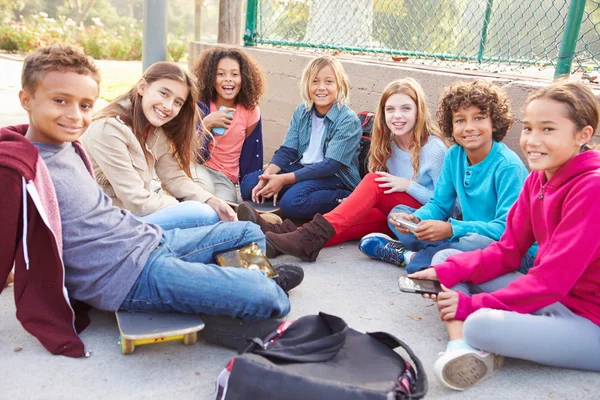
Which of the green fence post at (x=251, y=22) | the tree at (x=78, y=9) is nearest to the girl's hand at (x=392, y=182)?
the green fence post at (x=251, y=22)

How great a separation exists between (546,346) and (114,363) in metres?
1.67

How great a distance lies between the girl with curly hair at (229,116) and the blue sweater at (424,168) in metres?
1.25

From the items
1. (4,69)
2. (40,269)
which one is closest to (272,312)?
(40,269)

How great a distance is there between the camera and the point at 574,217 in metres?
2.14

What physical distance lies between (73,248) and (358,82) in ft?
10.1

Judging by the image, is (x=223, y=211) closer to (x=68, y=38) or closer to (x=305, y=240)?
(x=305, y=240)

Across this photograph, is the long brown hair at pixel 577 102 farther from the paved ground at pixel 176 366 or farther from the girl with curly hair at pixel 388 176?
the girl with curly hair at pixel 388 176

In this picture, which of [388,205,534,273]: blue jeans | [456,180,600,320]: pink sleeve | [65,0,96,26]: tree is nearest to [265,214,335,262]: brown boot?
[388,205,534,273]: blue jeans

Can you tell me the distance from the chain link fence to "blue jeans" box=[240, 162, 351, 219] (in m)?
1.52

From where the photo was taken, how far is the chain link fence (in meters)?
3.63

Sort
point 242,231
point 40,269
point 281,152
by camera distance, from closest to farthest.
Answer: point 40,269, point 242,231, point 281,152

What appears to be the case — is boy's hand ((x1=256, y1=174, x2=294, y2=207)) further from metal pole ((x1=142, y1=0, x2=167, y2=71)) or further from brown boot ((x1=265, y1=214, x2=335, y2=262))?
metal pole ((x1=142, y1=0, x2=167, y2=71))

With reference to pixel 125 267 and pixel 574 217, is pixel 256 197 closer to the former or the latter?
pixel 125 267

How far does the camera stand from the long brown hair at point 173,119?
3143mm
